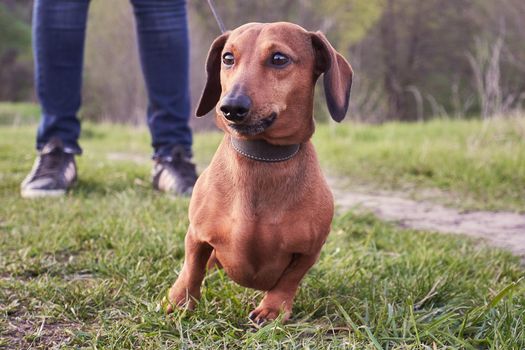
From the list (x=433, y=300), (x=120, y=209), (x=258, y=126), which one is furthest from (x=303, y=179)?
(x=120, y=209)

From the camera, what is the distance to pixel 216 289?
196 cm

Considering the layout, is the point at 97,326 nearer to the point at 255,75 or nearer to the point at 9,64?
the point at 255,75

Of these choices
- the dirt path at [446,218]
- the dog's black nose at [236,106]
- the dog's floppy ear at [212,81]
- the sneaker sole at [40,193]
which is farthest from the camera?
the sneaker sole at [40,193]

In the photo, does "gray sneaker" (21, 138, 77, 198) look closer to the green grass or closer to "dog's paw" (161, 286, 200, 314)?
"dog's paw" (161, 286, 200, 314)

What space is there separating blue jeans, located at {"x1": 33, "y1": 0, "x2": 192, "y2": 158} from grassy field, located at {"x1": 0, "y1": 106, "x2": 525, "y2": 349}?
0.47 meters

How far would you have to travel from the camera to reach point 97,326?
1.69 m

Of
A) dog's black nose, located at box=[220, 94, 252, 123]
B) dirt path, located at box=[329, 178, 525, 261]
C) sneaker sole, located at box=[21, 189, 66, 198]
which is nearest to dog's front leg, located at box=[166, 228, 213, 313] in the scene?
dog's black nose, located at box=[220, 94, 252, 123]

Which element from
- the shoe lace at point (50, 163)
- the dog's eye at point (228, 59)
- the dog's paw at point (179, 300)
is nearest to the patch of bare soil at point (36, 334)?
the dog's paw at point (179, 300)

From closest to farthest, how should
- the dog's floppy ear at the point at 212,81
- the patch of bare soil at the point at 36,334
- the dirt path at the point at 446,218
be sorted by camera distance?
1. the patch of bare soil at the point at 36,334
2. the dog's floppy ear at the point at 212,81
3. the dirt path at the point at 446,218

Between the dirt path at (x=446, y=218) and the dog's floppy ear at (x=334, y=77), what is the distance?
130 centimetres

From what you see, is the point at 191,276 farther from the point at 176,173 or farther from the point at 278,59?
the point at 176,173

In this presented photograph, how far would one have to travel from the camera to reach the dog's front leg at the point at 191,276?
173 centimetres

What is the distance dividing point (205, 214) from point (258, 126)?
0.30 metres

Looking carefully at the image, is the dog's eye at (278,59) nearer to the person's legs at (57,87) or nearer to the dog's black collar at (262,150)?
the dog's black collar at (262,150)
